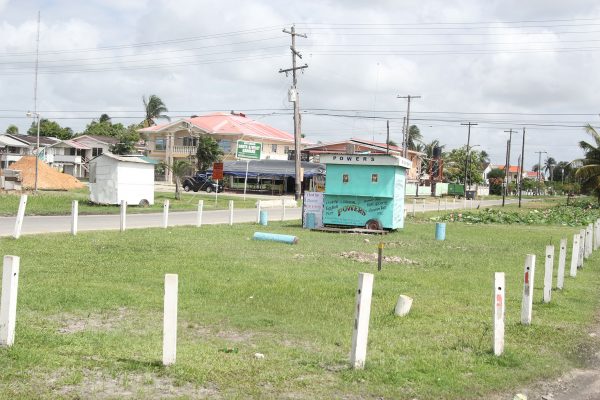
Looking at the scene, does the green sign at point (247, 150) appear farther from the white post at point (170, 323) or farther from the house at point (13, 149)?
the white post at point (170, 323)

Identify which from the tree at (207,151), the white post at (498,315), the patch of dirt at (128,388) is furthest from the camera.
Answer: the tree at (207,151)

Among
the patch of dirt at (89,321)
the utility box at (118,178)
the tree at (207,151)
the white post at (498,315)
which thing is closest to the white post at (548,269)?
the white post at (498,315)

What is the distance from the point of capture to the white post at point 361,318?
6473 mm

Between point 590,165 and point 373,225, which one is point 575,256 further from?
point 590,165

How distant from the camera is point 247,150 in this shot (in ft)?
188

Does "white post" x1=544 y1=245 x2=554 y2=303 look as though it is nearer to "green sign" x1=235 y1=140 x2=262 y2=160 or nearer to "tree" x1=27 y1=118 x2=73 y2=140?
"green sign" x1=235 y1=140 x2=262 y2=160

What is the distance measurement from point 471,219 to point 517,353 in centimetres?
3351

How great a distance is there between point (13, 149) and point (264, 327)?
3071 inches

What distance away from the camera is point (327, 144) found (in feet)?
272

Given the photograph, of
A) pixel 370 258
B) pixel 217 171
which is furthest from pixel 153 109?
pixel 370 258

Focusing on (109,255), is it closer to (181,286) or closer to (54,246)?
(54,246)

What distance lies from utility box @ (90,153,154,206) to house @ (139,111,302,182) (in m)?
37.8

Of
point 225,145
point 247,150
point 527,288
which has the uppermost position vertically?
point 225,145

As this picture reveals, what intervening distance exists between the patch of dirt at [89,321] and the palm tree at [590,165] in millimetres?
56395
